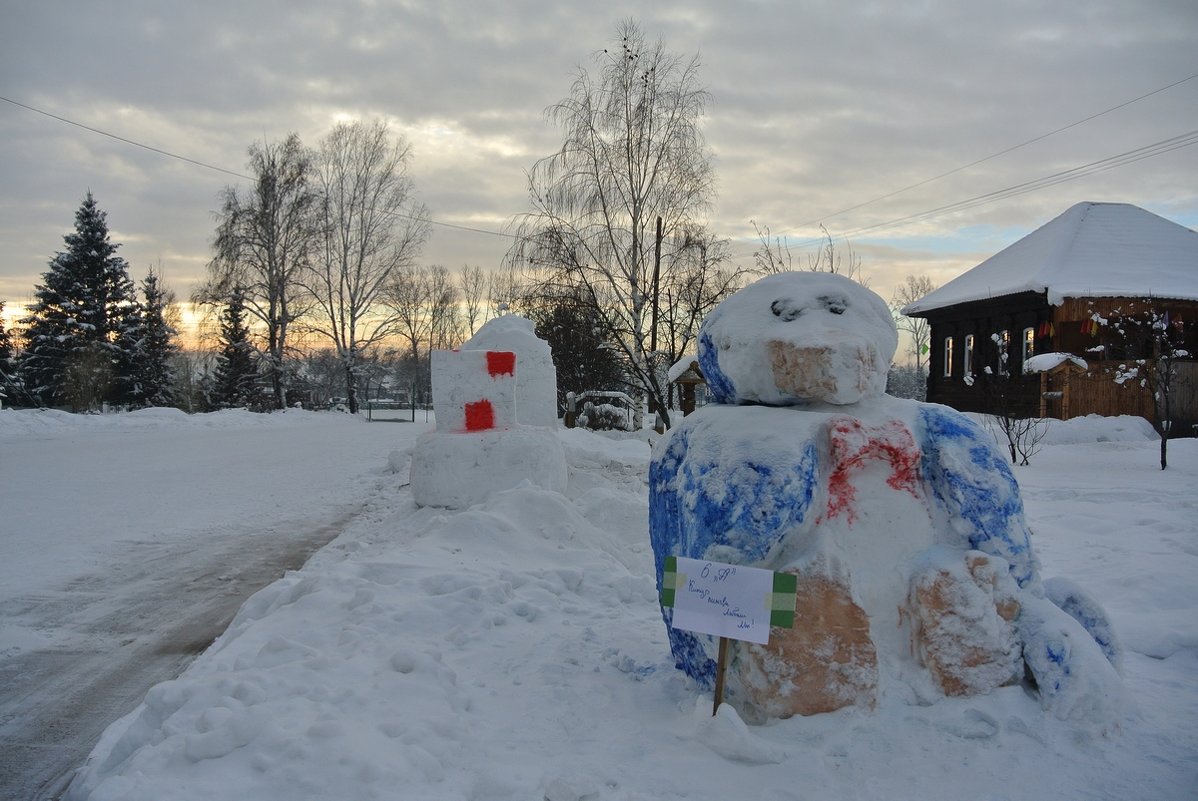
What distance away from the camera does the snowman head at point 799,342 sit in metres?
3.08

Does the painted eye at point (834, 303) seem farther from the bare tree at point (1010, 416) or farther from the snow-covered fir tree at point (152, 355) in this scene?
the snow-covered fir tree at point (152, 355)

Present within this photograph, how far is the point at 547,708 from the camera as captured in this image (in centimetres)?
314

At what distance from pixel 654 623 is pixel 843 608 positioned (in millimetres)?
1597

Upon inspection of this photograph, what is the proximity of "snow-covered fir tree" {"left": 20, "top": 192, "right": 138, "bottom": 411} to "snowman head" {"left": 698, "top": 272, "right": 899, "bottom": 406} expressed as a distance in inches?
1139

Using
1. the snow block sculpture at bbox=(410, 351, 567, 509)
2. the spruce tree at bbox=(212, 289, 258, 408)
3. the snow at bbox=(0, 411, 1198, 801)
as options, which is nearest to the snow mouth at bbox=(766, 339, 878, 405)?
the snow at bbox=(0, 411, 1198, 801)

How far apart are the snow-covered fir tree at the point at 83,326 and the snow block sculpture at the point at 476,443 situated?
23966 millimetres

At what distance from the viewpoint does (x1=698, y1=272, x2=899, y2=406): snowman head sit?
3.08 meters

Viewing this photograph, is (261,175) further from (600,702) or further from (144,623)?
(600,702)

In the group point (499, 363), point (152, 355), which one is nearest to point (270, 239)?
point (152, 355)

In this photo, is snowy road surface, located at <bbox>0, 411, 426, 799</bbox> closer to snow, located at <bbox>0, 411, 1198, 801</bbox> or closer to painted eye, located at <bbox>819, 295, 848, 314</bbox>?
snow, located at <bbox>0, 411, 1198, 801</bbox>

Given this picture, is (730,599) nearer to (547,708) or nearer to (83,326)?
(547,708)

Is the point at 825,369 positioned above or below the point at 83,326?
below

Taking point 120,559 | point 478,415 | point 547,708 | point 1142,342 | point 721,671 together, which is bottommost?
point 120,559

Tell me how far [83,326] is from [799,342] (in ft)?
102
